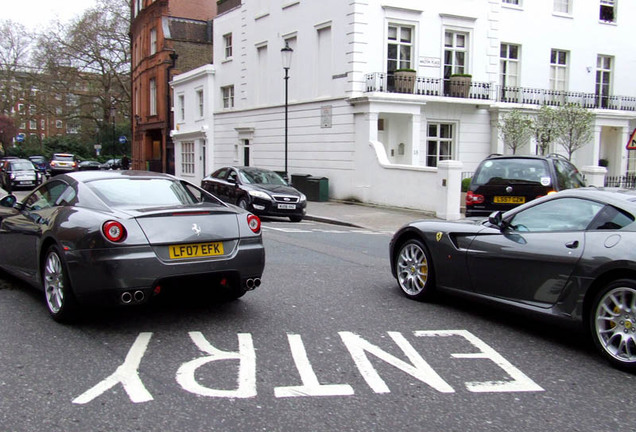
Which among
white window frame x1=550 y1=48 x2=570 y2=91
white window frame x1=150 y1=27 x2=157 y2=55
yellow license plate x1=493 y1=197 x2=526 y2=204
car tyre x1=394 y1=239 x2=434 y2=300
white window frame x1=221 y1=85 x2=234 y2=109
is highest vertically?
white window frame x1=150 y1=27 x2=157 y2=55

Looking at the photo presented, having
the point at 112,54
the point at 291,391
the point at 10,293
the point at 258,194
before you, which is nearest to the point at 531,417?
the point at 291,391

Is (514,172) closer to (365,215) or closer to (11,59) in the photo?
(365,215)

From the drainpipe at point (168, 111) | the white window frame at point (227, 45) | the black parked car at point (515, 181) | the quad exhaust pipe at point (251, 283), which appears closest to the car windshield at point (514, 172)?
the black parked car at point (515, 181)

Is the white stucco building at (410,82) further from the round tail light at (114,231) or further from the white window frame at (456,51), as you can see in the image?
the round tail light at (114,231)

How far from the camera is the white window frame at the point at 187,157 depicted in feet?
123

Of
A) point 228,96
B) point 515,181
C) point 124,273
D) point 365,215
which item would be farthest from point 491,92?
point 124,273

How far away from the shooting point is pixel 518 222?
5652 millimetres

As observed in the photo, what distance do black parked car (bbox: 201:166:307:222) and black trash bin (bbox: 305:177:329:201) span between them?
5.08 meters

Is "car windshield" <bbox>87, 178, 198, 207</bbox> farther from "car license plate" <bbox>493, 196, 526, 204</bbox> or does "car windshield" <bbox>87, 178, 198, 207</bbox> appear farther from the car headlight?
the car headlight

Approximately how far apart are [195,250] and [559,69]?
2759 cm

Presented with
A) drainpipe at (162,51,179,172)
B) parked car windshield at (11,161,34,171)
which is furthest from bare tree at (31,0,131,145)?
parked car windshield at (11,161,34,171)

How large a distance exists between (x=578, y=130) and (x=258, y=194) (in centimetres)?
1426

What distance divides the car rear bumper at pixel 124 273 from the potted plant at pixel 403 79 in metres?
18.4

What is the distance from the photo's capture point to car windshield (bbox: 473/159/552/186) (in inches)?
469
